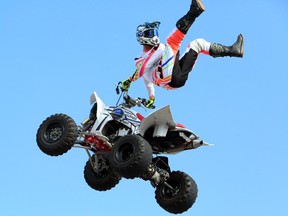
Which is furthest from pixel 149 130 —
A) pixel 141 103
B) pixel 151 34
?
pixel 151 34

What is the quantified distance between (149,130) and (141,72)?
1.50 meters

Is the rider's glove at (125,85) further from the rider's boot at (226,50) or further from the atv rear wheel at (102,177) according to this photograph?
the rider's boot at (226,50)

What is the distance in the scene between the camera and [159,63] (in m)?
21.5

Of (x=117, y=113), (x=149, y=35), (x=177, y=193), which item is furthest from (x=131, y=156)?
(x=149, y=35)

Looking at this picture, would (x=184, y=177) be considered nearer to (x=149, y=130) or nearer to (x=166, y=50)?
(x=149, y=130)

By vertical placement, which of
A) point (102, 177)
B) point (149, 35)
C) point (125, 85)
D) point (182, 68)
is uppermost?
point (149, 35)

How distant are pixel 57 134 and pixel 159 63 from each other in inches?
124

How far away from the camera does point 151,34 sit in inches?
848

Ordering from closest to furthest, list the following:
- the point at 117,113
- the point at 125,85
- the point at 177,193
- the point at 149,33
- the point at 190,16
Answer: the point at 190,16, the point at 149,33, the point at 117,113, the point at 177,193, the point at 125,85

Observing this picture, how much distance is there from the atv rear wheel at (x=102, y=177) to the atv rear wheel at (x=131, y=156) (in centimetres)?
219

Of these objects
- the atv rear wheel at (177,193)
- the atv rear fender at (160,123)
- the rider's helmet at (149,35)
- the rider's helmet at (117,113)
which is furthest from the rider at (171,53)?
the atv rear wheel at (177,193)

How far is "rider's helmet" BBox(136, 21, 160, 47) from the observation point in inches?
847

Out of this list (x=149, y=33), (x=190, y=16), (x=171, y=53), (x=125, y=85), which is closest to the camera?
(x=190, y=16)

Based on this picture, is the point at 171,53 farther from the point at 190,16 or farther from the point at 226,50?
the point at 226,50
